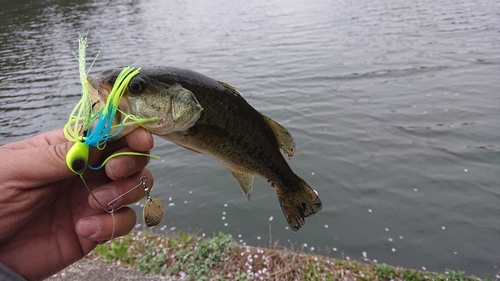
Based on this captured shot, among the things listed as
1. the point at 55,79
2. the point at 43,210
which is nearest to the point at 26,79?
the point at 55,79

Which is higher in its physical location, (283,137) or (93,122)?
(93,122)

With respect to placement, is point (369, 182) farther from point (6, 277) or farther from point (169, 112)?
point (6, 277)

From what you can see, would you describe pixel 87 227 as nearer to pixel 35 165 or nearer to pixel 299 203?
pixel 35 165

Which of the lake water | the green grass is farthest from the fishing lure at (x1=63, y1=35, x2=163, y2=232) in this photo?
the lake water

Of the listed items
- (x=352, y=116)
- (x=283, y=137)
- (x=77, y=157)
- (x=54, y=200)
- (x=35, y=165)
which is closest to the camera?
(x=77, y=157)

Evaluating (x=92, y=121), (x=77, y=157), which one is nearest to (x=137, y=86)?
(x=92, y=121)

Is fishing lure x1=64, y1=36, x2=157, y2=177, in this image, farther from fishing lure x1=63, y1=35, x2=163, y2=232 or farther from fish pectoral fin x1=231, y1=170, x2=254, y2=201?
fish pectoral fin x1=231, y1=170, x2=254, y2=201

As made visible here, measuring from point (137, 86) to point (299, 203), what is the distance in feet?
5.34

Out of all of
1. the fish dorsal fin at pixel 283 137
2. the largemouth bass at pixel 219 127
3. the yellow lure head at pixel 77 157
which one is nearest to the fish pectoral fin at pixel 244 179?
the largemouth bass at pixel 219 127

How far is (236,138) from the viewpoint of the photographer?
2.19 metres

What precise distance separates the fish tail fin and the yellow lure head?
1.54 meters

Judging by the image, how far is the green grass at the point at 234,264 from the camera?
4.00 meters

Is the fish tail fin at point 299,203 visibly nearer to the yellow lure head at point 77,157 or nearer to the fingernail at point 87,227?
the fingernail at point 87,227

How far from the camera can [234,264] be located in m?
4.23
